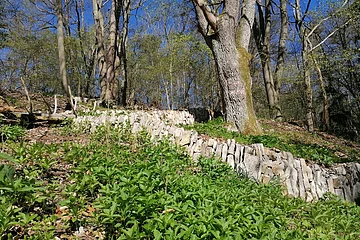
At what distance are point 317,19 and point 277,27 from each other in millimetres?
8662

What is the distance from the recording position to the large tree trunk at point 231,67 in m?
8.24

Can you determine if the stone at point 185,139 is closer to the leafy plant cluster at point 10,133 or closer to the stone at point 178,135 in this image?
the stone at point 178,135

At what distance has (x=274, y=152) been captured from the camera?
5.23m

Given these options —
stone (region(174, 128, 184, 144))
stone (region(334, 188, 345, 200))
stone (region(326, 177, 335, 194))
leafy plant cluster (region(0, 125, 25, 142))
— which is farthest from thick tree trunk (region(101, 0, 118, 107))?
stone (region(334, 188, 345, 200))

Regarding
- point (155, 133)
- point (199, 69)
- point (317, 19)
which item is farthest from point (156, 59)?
point (155, 133)

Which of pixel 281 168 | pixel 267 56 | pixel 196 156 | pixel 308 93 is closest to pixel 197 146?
pixel 196 156

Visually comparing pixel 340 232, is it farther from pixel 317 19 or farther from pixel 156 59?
pixel 156 59

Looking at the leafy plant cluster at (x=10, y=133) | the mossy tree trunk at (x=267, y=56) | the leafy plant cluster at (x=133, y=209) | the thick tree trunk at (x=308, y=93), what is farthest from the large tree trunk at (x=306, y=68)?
the leafy plant cluster at (x=10, y=133)

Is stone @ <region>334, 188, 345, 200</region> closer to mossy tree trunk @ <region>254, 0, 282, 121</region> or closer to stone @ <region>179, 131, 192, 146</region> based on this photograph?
stone @ <region>179, 131, 192, 146</region>

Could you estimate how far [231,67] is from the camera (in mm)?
8305

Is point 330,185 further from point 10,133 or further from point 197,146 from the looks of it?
point 10,133

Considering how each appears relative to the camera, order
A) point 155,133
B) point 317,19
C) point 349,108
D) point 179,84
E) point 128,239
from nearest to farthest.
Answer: point 128,239 < point 155,133 < point 317,19 < point 349,108 < point 179,84

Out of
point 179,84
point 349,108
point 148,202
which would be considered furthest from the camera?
point 179,84

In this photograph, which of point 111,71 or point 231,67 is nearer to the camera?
point 231,67
